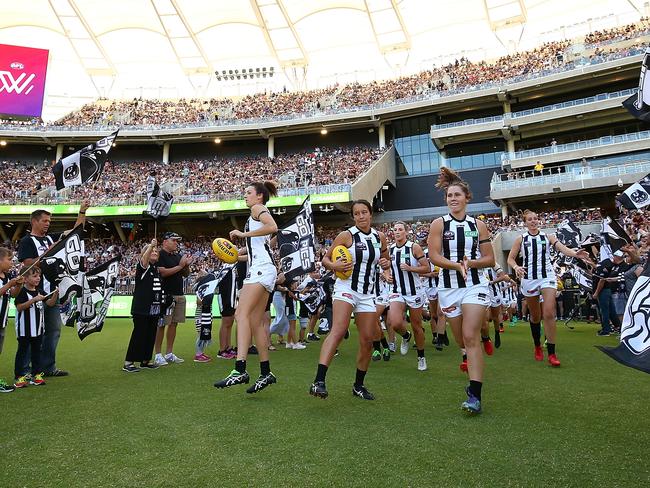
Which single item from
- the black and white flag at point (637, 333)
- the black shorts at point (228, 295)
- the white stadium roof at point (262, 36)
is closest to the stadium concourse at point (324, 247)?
the black and white flag at point (637, 333)

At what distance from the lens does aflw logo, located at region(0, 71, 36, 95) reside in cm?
3259

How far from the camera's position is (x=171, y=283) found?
738 cm

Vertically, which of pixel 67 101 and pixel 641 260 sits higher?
pixel 67 101

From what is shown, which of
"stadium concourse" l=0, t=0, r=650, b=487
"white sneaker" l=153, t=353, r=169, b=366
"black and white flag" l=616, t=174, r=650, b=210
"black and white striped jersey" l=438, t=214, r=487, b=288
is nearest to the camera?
"stadium concourse" l=0, t=0, r=650, b=487

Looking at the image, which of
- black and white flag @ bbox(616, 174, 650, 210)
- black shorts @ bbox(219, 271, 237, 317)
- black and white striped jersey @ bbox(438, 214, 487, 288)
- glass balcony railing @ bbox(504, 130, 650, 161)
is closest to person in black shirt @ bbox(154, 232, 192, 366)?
black shorts @ bbox(219, 271, 237, 317)

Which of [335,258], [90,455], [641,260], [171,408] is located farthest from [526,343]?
[90,455]

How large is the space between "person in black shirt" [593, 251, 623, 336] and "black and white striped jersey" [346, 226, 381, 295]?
8.49 metres

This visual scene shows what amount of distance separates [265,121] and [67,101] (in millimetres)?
21061

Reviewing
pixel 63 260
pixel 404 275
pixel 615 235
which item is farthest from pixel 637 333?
pixel 615 235

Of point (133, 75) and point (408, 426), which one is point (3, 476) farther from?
point (133, 75)

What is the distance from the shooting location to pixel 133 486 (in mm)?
2584

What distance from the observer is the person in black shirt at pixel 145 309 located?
21.9 feet

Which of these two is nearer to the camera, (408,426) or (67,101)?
(408,426)

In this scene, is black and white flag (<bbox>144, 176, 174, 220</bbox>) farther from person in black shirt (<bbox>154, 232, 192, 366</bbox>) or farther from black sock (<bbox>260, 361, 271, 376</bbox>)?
black sock (<bbox>260, 361, 271, 376</bbox>)
